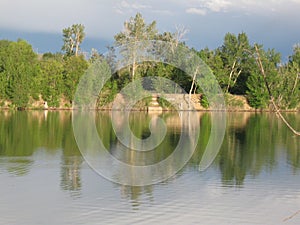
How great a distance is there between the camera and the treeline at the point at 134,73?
48.4 m

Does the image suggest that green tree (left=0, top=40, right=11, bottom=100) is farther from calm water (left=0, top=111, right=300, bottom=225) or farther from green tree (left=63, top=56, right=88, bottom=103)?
calm water (left=0, top=111, right=300, bottom=225)

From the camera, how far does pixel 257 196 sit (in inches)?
372

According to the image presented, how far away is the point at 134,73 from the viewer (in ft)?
152

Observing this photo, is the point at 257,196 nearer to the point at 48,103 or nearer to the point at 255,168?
the point at 255,168

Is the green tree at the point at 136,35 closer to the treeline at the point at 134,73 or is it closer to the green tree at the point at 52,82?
the treeline at the point at 134,73

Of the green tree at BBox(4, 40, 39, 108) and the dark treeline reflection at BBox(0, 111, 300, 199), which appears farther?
the green tree at BBox(4, 40, 39, 108)

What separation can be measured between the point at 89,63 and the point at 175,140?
113 ft

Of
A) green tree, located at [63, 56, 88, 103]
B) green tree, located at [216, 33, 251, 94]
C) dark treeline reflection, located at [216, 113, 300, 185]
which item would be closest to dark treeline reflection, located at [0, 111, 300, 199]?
dark treeline reflection, located at [216, 113, 300, 185]

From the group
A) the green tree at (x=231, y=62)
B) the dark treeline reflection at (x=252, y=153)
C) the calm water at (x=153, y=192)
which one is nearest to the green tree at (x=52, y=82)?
the green tree at (x=231, y=62)

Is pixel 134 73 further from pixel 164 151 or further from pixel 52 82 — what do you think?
pixel 164 151

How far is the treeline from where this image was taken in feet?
159

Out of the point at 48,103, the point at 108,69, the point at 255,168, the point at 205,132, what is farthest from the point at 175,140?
the point at 48,103

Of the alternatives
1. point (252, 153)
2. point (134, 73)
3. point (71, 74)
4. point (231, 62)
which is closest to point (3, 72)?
point (71, 74)

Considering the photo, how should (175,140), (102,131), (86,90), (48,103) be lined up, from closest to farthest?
1. (175,140)
2. (102,131)
3. (86,90)
4. (48,103)
